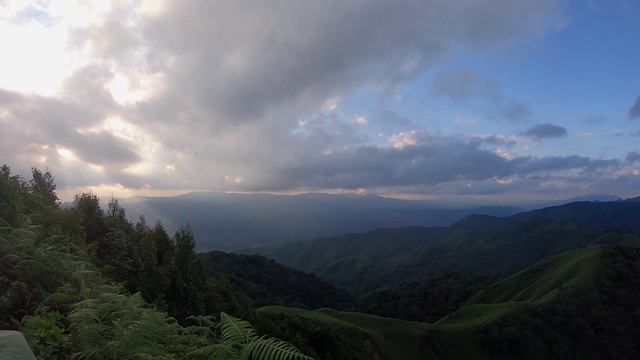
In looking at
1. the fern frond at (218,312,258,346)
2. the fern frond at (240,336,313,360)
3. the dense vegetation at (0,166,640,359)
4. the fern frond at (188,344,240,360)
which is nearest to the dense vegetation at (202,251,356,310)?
the dense vegetation at (0,166,640,359)

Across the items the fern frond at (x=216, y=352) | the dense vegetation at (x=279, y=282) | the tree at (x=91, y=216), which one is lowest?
the dense vegetation at (x=279, y=282)

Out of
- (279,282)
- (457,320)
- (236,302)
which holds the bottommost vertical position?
(279,282)

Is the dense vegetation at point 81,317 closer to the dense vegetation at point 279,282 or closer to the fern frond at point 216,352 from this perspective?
the fern frond at point 216,352

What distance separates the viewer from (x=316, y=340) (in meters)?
49.9

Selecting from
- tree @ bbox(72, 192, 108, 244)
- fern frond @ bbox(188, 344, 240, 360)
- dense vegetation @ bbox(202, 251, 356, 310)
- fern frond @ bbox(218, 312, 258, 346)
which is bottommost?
dense vegetation @ bbox(202, 251, 356, 310)

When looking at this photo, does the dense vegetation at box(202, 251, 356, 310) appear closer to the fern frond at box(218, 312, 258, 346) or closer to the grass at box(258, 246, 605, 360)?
the grass at box(258, 246, 605, 360)

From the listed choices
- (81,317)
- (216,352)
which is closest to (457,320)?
(216,352)

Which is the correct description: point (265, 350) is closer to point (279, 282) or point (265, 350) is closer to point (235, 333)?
point (235, 333)

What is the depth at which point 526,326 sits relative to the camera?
74188 mm

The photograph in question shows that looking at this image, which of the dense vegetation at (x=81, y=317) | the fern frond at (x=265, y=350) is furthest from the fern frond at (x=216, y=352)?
the fern frond at (x=265, y=350)

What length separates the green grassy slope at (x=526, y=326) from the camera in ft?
187

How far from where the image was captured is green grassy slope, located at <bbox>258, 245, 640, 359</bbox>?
57.0 meters

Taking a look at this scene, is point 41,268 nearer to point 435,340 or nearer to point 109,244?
point 109,244

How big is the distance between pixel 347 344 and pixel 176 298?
38.4m
